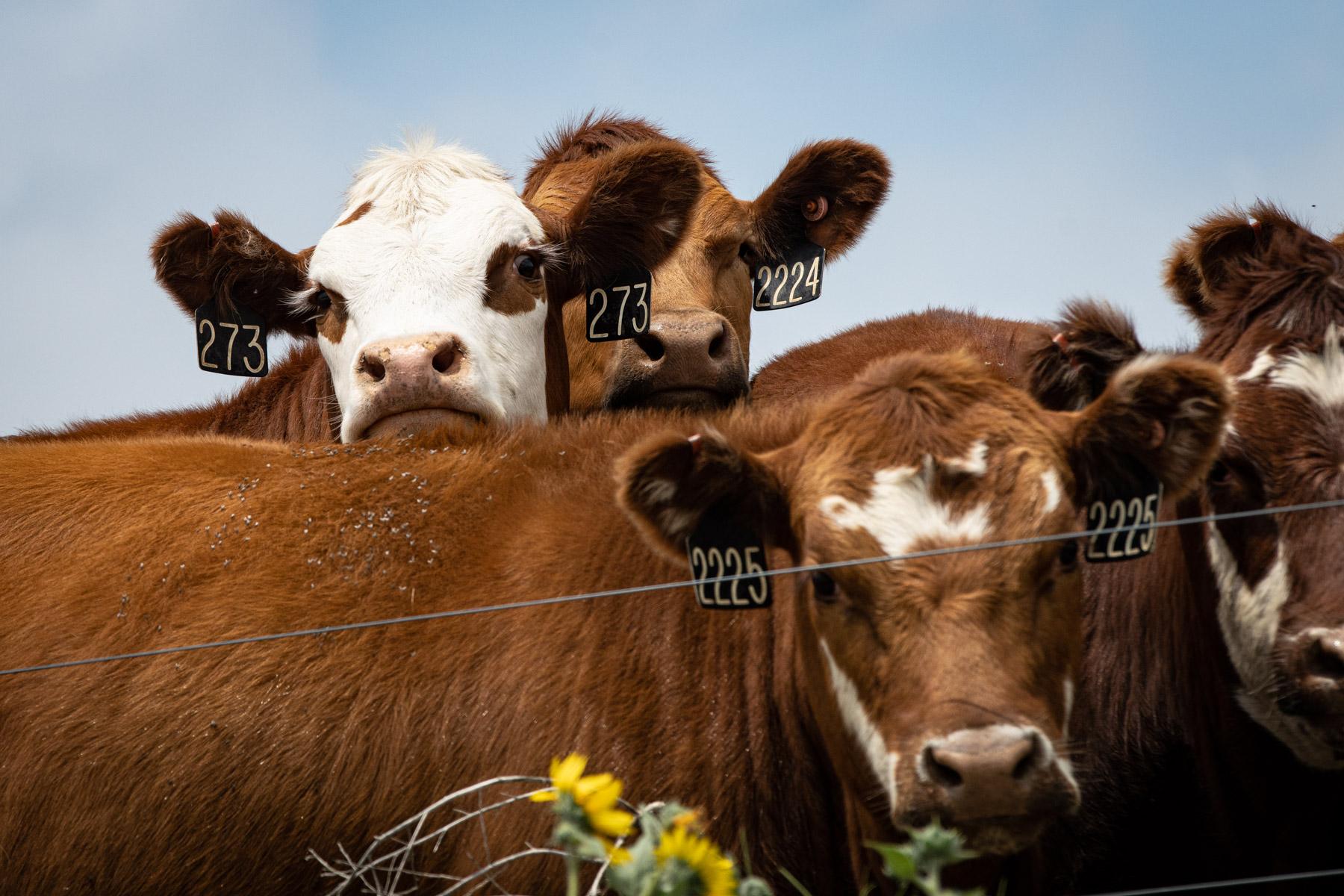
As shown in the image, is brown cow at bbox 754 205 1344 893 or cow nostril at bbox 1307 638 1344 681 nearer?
cow nostril at bbox 1307 638 1344 681

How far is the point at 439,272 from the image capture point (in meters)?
6.13

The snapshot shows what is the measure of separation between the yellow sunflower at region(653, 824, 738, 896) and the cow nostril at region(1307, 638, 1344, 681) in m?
2.05

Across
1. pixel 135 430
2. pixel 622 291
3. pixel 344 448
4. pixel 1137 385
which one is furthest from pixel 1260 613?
pixel 135 430

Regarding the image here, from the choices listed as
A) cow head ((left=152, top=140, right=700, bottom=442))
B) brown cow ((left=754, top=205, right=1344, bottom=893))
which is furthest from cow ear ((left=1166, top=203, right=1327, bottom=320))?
cow head ((left=152, top=140, right=700, bottom=442))

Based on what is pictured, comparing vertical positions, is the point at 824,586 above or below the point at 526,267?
below

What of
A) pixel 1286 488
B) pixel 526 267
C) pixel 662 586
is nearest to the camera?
pixel 662 586

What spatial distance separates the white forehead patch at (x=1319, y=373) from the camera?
427 centimetres

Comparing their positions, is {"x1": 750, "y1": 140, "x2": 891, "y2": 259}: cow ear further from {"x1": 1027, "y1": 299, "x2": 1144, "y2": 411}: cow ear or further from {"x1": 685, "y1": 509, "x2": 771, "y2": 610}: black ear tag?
{"x1": 685, "y1": 509, "x2": 771, "y2": 610}: black ear tag

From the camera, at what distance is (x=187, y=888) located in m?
4.36

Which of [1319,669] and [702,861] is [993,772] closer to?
[702,861]

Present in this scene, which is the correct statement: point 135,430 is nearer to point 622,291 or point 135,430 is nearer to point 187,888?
point 622,291

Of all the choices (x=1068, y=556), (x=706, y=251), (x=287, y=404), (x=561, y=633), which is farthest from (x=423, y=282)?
(x=1068, y=556)

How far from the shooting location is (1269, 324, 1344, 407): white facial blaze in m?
4.27

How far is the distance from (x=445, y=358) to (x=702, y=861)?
3.56 meters
